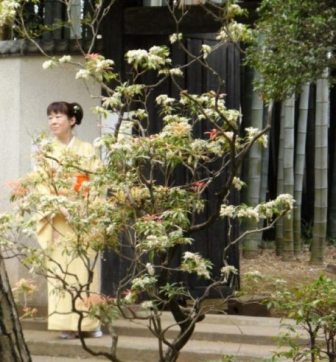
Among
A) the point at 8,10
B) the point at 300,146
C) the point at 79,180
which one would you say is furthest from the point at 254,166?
the point at 8,10

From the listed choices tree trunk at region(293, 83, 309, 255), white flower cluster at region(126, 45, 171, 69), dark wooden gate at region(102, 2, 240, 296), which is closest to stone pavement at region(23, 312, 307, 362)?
dark wooden gate at region(102, 2, 240, 296)

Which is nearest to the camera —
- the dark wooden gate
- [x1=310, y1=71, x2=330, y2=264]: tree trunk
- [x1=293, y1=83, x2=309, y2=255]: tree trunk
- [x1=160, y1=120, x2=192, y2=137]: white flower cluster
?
[x1=160, y1=120, x2=192, y2=137]: white flower cluster

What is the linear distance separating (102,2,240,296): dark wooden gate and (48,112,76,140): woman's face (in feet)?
2.97

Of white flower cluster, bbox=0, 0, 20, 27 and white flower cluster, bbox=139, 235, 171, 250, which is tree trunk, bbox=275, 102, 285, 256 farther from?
white flower cluster, bbox=139, 235, 171, 250

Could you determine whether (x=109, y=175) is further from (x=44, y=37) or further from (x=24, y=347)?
(x=44, y=37)

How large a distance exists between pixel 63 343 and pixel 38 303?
1012mm

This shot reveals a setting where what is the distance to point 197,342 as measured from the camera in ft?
24.1

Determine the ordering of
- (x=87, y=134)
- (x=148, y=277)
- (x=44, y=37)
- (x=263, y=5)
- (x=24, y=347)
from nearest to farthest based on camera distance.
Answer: (x=24, y=347)
(x=148, y=277)
(x=263, y=5)
(x=87, y=134)
(x=44, y=37)

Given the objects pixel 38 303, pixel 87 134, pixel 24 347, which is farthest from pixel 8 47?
pixel 24 347

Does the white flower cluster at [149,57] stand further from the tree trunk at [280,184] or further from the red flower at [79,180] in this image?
the tree trunk at [280,184]

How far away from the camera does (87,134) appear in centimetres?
818

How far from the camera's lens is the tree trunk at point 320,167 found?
11617 mm

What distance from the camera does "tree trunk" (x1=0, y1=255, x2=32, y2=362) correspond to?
4.14m

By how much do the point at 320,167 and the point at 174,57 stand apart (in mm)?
3950
